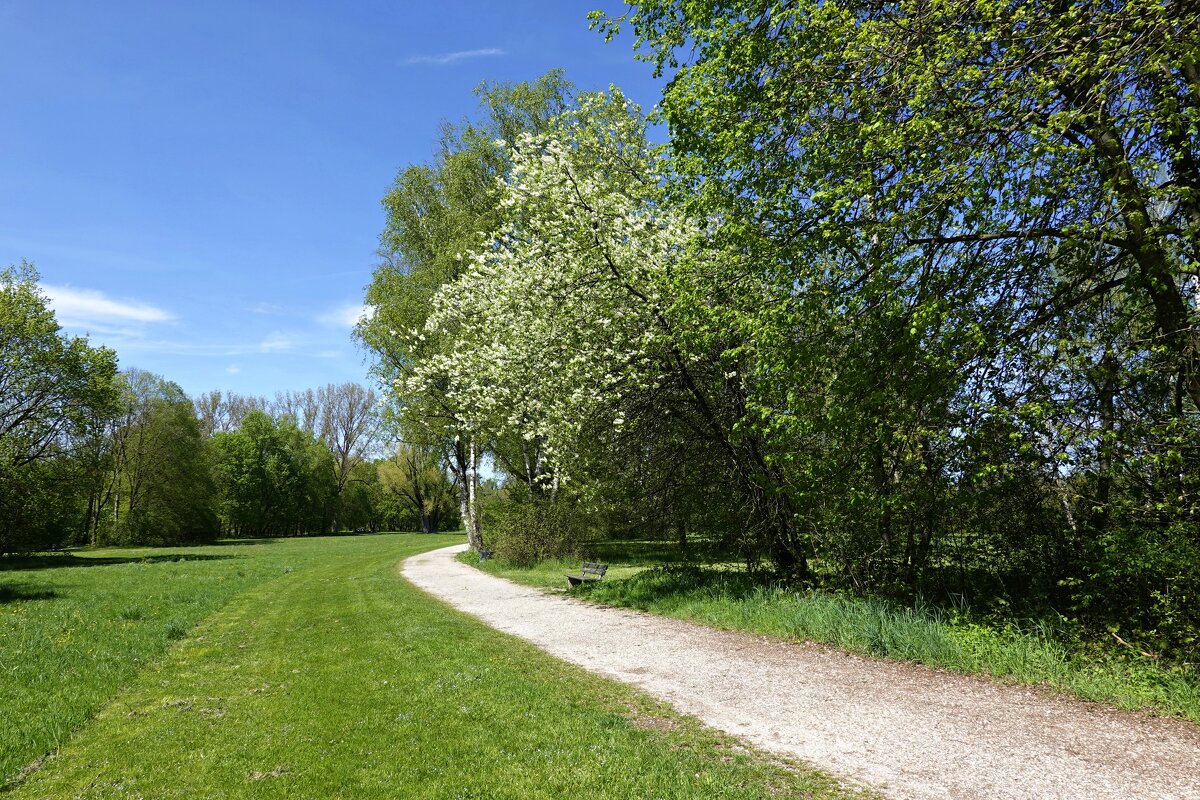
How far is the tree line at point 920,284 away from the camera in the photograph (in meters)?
6.37

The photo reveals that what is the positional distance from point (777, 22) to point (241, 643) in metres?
12.4

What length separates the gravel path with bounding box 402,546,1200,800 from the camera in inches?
186

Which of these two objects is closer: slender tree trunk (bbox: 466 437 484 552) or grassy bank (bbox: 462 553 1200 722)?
grassy bank (bbox: 462 553 1200 722)

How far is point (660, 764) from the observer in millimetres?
5113

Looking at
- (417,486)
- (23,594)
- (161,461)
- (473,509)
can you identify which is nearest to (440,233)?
(473,509)

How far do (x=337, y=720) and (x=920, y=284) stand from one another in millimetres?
7948

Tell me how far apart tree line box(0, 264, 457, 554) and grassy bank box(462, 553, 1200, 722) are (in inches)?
903

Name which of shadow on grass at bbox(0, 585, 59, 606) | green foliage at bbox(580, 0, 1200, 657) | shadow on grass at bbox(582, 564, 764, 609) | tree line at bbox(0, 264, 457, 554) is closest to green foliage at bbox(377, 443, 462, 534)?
tree line at bbox(0, 264, 457, 554)

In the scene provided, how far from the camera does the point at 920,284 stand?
758 centimetres

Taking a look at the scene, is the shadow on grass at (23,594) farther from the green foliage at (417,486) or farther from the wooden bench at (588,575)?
the green foliage at (417,486)

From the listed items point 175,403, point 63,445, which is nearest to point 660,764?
point 63,445

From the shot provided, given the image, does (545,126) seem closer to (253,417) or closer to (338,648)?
(338,648)

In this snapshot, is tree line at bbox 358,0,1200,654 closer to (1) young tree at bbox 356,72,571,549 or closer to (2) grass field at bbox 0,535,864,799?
(2) grass field at bbox 0,535,864,799

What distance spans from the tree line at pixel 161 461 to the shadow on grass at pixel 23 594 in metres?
9.71
